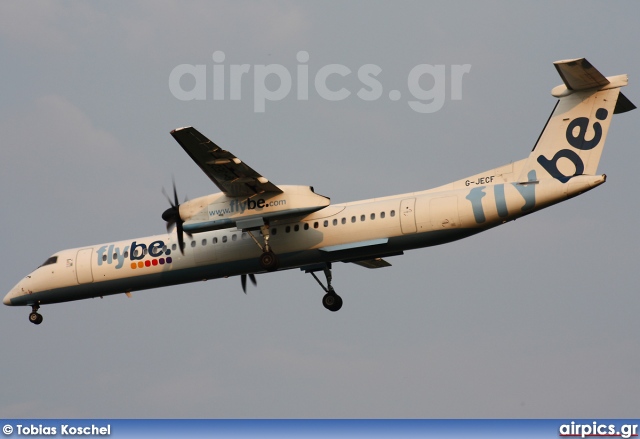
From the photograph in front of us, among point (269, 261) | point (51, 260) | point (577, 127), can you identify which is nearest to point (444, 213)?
point (577, 127)

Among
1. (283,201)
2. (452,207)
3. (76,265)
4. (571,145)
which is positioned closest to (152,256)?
(76,265)

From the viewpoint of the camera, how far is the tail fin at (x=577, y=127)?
121ft

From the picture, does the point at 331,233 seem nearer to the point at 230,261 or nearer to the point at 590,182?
the point at 230,261

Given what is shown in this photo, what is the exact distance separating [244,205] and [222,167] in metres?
1.88

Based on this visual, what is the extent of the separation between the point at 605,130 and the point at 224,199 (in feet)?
42.3

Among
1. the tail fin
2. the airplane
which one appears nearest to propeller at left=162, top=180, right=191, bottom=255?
the airplane

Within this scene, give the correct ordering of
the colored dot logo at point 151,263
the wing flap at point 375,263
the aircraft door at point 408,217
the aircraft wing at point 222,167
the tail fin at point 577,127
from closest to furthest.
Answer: the tail fin at point 577,127 → the aircraft wing at point 222,167 → the aircraft door at point 408,217 → the colored dot logo at point 151,263 → the wing flap at point 375,263

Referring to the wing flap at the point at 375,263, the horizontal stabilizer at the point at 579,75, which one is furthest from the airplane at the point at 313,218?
the wing flap at the point at 375,263

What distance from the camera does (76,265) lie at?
142ft

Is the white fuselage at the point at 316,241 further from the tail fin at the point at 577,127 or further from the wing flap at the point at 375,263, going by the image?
the wing flap at the point at 375,263

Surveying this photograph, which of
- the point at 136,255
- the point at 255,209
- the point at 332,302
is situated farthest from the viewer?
the point at 332,302

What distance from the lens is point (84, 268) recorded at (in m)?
43.0

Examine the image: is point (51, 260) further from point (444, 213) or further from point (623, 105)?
point (623, 105)

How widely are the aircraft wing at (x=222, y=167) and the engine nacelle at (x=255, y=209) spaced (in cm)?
25
